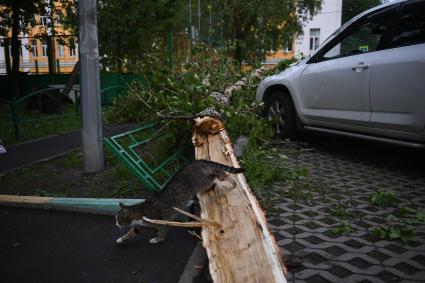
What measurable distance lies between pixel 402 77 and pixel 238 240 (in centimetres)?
310

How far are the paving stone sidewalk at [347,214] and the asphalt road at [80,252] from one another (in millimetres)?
932

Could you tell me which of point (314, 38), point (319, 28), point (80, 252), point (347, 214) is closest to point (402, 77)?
point (347, 214)

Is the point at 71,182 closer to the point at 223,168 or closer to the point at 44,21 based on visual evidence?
the point at 223,168

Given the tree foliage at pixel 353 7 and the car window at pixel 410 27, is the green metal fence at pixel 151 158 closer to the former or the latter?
the car window at pixel 410 27

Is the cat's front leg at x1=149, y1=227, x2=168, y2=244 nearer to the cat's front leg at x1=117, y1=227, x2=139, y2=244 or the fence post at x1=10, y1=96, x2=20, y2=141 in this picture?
the cat's front leg at x1=117, y1=227, x2=139, y2=244

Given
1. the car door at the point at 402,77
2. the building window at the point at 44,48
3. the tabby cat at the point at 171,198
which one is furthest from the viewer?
the building window at the point at 44,48

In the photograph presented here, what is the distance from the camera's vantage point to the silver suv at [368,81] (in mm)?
4148

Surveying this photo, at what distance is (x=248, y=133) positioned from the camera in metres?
6.12

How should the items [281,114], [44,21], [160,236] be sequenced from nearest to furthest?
[160,236] → [281,114] → [44,21]

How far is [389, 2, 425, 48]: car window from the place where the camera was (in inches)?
167

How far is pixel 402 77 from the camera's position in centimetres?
416

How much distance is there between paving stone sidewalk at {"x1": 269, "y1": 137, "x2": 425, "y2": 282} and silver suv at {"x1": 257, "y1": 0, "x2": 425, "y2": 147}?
51cm

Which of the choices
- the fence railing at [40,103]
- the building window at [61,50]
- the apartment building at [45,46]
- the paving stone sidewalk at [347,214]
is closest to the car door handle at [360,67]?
the paving stone sidewalk at [347,214]

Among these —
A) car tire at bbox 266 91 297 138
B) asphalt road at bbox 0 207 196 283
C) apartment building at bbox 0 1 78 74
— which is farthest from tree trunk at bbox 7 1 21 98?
asphalt road at bbox 0 207 196 283
